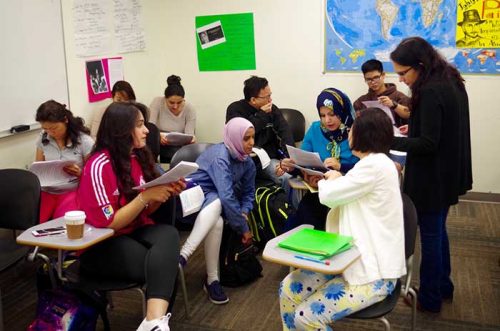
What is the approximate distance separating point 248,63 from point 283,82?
410 mm

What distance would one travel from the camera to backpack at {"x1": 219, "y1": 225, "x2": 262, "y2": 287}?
311cm

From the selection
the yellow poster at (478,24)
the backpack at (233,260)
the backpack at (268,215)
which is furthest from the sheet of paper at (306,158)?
the yellow poster at (478,24)

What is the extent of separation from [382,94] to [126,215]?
9.14ft

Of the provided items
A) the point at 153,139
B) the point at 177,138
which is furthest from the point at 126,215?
the point at 177,138

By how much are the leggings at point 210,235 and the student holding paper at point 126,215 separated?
0.50 m

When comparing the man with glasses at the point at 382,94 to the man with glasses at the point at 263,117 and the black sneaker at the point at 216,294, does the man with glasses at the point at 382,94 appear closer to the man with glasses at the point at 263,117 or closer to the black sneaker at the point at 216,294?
the man with glasses at the point at 263,117

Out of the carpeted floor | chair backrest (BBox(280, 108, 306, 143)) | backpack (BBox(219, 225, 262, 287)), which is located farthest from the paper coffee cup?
chair backrest (BBox(280, 108, 306, 143))

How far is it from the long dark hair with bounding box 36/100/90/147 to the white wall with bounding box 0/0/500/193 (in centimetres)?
95

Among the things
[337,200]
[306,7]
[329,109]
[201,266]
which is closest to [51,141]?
[201,266]

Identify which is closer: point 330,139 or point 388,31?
point 330,139

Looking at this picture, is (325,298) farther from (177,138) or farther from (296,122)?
(296,122)

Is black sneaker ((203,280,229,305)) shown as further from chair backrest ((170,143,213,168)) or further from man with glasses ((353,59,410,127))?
man with glasses ((353,59,410,127))

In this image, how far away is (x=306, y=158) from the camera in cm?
269

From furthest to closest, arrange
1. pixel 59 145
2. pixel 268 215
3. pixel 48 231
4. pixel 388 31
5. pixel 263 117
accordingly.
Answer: pixel 388 31, pixel 263 117, pixel 268 215, pixel 59 145, pixel 48 231
